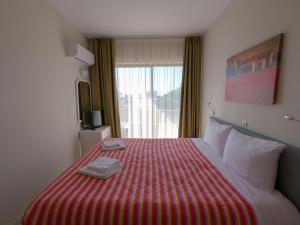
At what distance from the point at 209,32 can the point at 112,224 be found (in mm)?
3285

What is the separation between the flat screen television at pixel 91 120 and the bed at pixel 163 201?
1827 millimetres

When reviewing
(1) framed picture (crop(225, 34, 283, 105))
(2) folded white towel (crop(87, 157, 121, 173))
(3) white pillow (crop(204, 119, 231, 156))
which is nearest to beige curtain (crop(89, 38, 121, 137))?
(2) folded white towel (crop(87, 157, 121, 173))

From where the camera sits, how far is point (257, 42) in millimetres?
1657

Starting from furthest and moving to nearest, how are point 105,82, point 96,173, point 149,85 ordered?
point 149,85 → point 105,82 → point 96,173

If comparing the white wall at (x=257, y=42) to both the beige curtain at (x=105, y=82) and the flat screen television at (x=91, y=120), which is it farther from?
the flat screen television at (x=91, y=120)

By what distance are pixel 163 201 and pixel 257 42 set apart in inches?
69.8

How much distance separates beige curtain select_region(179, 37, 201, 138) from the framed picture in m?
1.30

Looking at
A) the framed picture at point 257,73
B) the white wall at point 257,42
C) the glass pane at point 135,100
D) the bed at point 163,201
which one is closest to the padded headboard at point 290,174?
the bed at point 163,201

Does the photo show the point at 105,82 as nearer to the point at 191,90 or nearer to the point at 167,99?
the point at 167,99

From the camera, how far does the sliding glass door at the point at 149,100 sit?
3.59 meters

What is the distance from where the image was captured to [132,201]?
1.07 metres

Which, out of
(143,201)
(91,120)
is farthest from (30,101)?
(143,201)

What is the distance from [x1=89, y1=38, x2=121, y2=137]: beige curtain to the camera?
341cm

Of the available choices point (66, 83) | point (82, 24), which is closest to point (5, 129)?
point (66, 83)
